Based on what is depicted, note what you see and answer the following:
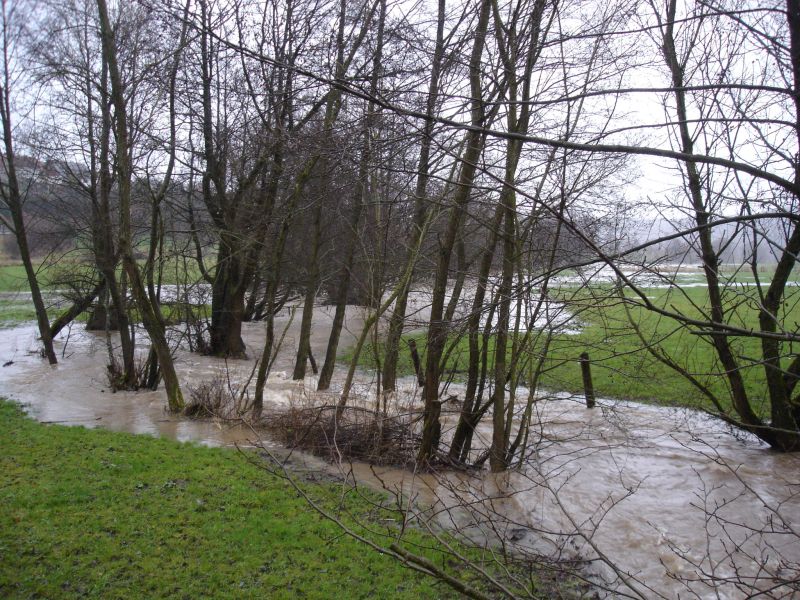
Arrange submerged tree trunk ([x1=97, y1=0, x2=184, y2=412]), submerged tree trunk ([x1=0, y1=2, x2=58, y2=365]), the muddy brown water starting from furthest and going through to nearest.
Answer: submerged tree trunk ([x1=0, y1=2, x2=58, y2=365]) → submerged tree trunk ([x1=97, y1=0, x2=184, y2=412]) → the muddy brown water

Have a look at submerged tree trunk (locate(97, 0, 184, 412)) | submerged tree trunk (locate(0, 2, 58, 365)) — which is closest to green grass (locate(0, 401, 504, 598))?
submerged tree trunk (locate(97, 0, 184, 412))

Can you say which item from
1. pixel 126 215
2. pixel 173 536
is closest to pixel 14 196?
pixel 126 215

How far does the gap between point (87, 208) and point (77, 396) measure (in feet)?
28.2

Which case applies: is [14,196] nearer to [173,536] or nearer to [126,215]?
[126,215]

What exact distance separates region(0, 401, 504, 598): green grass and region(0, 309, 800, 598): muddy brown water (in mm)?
886

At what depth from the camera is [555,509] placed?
25.5 ft

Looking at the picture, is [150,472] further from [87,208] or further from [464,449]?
[87,208]

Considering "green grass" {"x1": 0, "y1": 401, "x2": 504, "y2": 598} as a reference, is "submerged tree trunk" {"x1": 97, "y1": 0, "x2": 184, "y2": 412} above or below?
above

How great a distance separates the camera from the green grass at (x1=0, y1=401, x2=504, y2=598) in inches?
208

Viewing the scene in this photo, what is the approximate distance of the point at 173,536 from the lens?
6.16 metres

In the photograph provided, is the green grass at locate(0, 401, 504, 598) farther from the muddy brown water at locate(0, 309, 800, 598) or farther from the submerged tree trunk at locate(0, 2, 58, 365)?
the submerged tree trunk at locate(0, 2, 58, 365)

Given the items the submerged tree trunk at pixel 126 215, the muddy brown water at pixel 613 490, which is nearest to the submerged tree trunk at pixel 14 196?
the muddy brown water at pixel 613 490

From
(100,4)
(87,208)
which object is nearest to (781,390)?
(100,4)

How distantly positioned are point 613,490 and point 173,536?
18.3 feet
